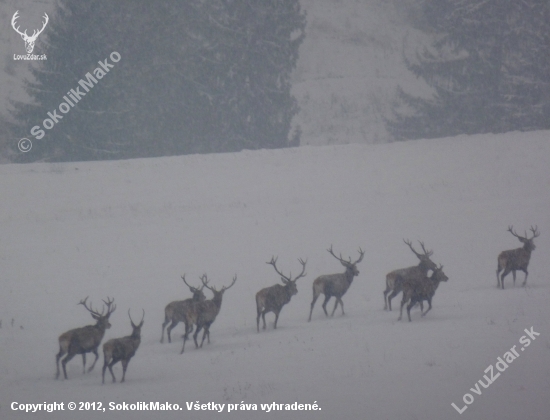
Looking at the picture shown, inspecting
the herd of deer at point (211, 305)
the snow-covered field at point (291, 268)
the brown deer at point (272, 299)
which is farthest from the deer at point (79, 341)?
the brown deer at point (272, 299)

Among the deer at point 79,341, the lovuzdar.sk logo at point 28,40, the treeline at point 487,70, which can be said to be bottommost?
the deer at point 79,341

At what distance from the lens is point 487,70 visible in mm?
36375

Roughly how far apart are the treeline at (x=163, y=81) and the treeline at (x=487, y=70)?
7.98 metres

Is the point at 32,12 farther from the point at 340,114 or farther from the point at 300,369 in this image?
the point at 300,369

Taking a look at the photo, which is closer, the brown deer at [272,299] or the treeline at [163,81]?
the brown deer at [272,299]

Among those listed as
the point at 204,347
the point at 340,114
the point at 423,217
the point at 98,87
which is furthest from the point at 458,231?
the point at 340,114

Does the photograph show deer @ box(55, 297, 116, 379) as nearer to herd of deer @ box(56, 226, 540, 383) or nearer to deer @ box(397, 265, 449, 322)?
herd of deer @ box(56, 226, 540, 383)

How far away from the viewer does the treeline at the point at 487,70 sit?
3425cm

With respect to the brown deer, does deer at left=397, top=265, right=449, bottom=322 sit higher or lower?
lower

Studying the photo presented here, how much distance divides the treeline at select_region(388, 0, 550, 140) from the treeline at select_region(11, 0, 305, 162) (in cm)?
798

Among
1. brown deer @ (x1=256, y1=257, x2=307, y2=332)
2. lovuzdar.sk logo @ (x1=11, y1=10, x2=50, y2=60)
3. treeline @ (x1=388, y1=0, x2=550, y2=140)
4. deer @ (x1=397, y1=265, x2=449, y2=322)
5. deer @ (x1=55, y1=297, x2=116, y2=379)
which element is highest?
Result: lovuzdar.sk logo @ (x1=11, y1=10, x2=50, y2=60)

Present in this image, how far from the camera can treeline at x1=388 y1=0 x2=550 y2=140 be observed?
34250mm

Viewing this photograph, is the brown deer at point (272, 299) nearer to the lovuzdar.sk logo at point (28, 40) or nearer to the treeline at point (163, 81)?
the treeline at point (163, 81)

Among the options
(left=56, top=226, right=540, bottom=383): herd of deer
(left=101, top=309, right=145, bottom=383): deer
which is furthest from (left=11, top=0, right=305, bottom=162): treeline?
(left=101, top=309, right=145, bottom=383): deer
